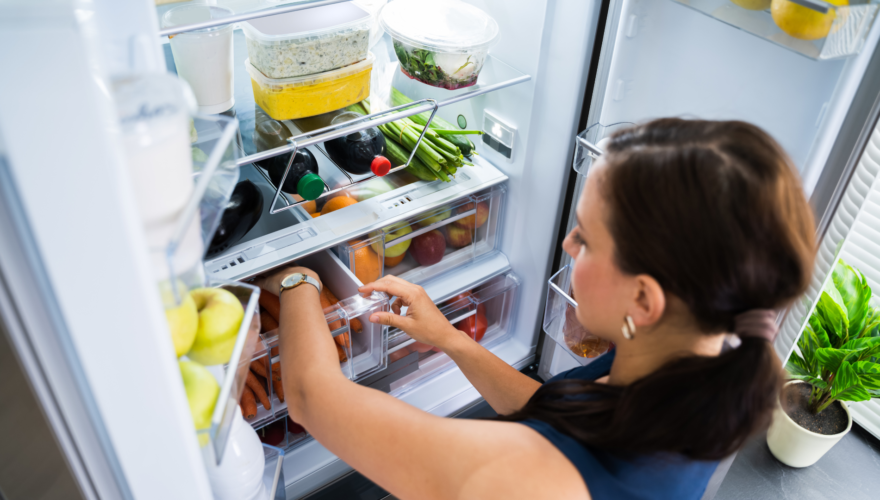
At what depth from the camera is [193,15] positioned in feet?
3.15

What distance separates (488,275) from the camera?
1.56m

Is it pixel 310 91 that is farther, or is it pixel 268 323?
pixel 268 323

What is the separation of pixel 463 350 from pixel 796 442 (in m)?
0.97

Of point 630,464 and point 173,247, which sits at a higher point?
point 173,247

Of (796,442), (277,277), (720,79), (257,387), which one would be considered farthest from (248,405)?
(796,442)

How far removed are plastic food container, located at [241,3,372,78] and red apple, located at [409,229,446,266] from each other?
17.6 inches

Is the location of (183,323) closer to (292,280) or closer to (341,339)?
(292,280)

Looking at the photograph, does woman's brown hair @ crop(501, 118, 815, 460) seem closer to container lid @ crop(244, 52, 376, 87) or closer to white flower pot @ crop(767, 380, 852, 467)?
container lid @ crop(244, 52, 376, 87)

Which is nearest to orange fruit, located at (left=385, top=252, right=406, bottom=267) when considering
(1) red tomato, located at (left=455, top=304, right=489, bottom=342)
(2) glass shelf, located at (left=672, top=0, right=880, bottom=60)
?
(1) red tomato, located at (left=455, top=304, right=489, bottom=342)

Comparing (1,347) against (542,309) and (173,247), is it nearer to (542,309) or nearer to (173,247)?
(173,247)

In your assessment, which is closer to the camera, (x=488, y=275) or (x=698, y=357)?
(x=698, y=357)

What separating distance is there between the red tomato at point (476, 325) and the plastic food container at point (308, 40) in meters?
0.73

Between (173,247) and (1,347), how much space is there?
145 millimetres

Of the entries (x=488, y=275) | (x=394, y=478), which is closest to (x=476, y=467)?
(x=394, y=478)
